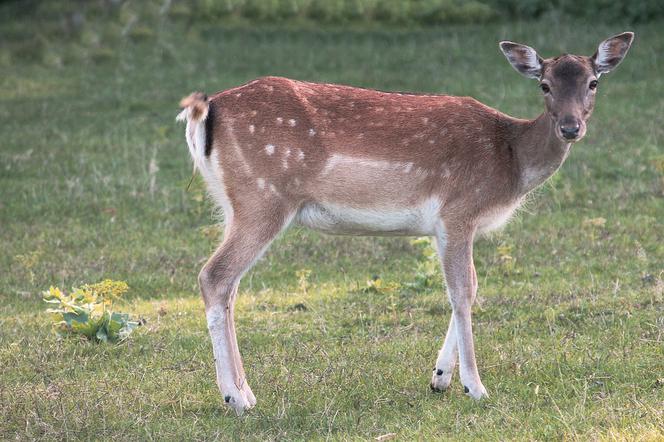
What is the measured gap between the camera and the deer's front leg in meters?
7.10

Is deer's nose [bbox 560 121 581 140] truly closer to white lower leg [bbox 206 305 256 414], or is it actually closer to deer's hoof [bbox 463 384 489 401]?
deer's hoof [bbox 463 384 489 401]

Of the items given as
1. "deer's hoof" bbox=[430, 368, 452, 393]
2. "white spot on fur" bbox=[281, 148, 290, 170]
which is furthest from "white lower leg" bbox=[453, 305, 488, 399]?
"white spot on fur" bbox=[281, 148, 290, 170]

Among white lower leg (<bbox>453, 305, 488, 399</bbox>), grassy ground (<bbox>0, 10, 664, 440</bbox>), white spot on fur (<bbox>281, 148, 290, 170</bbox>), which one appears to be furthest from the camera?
white spot on fur (<bbox>281, 148, 290, 170</bbox>)

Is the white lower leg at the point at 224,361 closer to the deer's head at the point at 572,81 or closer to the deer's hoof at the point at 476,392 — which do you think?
the deer's hoof at the point at 476,392

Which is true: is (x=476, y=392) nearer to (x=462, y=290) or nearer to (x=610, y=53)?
(x=462, y=290)

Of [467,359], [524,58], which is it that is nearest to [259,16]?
[524,58]

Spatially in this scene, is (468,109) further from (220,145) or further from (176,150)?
(176,150)

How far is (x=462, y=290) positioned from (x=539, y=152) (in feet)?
3.51

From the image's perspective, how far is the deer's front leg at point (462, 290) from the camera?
7.10 meters

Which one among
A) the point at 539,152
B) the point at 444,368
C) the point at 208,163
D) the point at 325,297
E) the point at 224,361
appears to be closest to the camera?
the point at 224,361

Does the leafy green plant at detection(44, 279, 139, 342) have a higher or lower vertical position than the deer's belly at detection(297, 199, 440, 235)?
lower

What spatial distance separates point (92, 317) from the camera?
824cm

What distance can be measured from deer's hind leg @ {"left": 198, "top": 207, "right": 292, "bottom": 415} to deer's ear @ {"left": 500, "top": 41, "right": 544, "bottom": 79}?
2.02 metres

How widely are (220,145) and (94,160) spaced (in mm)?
7290
